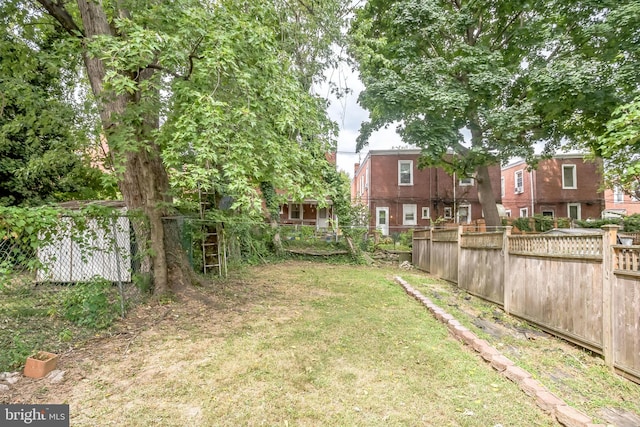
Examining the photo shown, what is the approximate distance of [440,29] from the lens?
1227 cm

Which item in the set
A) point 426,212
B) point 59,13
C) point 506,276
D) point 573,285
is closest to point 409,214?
point 426,212

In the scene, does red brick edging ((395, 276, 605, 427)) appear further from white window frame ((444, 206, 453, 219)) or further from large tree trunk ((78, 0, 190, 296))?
white window frame ((444, 206, 453, 219))

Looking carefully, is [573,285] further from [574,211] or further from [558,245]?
[574,211]

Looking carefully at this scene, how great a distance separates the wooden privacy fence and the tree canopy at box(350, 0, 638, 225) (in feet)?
22.0

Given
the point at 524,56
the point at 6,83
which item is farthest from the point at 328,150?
the point at 524,56

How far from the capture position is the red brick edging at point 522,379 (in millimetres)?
2461

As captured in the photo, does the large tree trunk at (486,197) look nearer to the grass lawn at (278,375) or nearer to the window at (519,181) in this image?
the window at (519,181)

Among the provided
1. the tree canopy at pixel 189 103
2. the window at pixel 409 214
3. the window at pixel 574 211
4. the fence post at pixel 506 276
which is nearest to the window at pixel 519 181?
the window at pixel 574 211

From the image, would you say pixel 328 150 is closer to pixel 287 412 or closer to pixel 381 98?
pixel 287 412

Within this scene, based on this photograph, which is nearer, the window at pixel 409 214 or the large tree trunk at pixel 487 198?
the large tree trunk at pixel 487 198

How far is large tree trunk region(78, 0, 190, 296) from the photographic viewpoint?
176 inches

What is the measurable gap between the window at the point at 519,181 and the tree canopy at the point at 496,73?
8650mm

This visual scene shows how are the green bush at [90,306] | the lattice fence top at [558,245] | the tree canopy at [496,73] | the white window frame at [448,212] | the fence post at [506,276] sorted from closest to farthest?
the lattice fence top at [558,245]
the green bush at [90,306]
the fence post at [506,276]
the tree canopy at [496,73]
the white window frame at [448,212]

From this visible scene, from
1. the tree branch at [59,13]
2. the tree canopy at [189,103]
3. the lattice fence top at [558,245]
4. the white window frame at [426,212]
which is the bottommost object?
the lattice fence top at [558,245]
